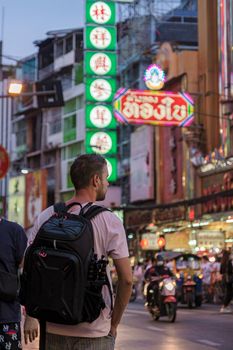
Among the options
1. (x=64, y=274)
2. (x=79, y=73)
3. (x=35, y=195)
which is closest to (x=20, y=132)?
(x=35, y=195)

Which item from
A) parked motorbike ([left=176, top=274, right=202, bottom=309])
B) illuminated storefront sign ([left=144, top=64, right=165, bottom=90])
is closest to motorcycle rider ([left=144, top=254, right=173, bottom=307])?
parked motorbike ([left=176, top=274, right=202, bottom=309])

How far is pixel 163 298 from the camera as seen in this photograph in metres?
18.5

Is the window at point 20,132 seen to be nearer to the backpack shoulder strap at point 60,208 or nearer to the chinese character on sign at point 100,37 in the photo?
the chinese character on sign at point 100,37

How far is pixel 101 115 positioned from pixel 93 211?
1629 inches

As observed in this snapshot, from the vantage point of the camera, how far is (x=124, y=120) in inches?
1304

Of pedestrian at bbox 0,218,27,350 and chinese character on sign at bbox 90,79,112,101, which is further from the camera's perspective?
chinese character on sign at bbox 90,79,112,101

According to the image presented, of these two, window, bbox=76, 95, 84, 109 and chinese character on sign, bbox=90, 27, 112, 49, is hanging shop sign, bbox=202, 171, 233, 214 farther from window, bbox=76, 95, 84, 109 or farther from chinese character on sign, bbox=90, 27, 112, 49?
window, bbox=76, 95, 84, 109

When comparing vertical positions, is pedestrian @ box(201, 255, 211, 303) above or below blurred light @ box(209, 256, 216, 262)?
below

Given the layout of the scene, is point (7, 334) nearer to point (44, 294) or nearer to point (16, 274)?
point (16, 274)

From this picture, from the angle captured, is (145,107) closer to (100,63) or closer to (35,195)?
(100,63)

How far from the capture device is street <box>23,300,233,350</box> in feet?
41.8

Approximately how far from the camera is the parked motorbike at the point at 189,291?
997 inches

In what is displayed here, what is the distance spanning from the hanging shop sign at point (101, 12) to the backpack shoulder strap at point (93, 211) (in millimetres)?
40736

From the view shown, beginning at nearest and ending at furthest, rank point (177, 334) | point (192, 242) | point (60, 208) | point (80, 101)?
1. point (60, 208)
2. point (177, 334)
3. point (192, 242)
4. point (80, 101)
